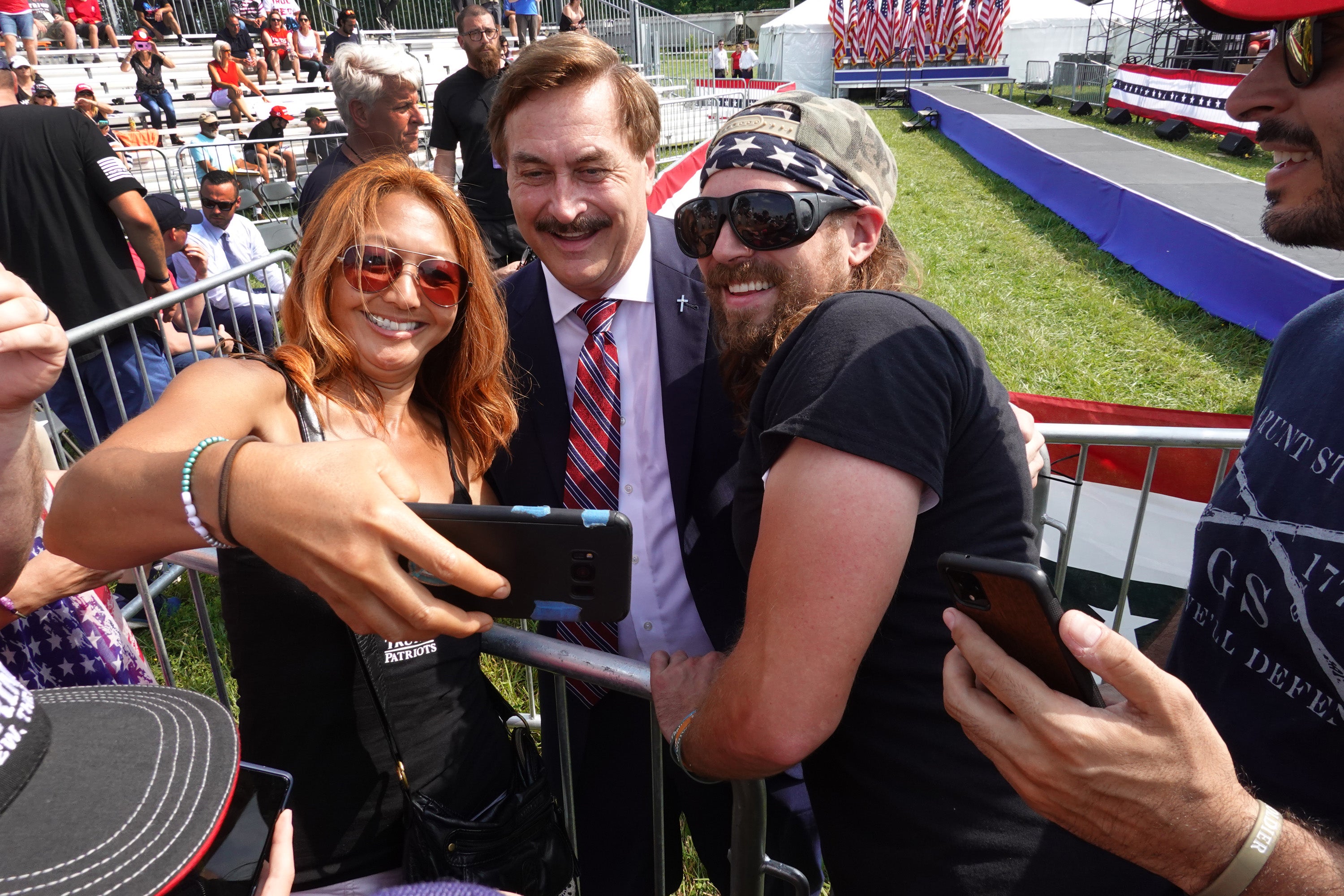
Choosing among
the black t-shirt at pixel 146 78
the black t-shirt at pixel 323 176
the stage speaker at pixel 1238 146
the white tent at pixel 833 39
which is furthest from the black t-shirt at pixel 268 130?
the white tent at pixel 833 39

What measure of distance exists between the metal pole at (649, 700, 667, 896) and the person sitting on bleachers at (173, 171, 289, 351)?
4.92 meters

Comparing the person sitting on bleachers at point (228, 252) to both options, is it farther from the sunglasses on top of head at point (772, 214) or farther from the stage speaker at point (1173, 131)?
the stage speaker at point (1173, 131)

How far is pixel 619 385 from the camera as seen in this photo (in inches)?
90.3

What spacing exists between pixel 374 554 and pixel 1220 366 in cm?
762

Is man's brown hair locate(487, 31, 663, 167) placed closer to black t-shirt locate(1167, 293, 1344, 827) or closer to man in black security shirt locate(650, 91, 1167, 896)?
man in black security shirt locate(650, 91, 1167, 896)

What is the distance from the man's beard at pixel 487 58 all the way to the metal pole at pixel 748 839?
578 centimetres

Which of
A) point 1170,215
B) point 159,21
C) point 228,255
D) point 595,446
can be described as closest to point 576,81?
point 595,446

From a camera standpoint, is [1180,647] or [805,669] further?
[1180,647]

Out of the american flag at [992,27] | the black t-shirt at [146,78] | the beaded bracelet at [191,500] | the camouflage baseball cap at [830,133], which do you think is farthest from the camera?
the american flag at [992,27]

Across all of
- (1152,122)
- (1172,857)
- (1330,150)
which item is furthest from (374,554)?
(1152,122)

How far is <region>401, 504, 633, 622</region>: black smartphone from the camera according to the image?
1185mm

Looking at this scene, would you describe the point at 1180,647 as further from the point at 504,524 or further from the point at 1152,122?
the point at 1152,122

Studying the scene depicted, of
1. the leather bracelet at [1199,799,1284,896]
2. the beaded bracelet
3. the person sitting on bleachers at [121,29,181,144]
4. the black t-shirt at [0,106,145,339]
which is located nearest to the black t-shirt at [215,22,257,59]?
the person sitting on bleachers at [121,29,181,144]

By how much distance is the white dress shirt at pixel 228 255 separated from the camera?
614 cm
